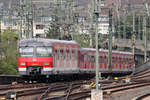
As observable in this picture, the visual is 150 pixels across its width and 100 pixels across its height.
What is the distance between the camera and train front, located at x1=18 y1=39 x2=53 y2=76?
2400 centimetres

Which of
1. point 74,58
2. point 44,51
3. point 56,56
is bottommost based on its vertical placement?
point 74,58

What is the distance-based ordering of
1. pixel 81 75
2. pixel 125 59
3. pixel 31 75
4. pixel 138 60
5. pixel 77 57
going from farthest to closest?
pixel 138 60 < pixel 125 59 < pixel 81 75 < pixel 77 57 < pixel 31 75

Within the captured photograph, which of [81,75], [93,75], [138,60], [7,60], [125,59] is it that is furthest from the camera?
[138,60]

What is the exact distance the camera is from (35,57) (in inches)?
950

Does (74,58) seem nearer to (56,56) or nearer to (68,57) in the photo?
(68,57)

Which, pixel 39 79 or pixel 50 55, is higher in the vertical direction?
pixel 50 55

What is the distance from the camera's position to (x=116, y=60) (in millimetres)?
39000

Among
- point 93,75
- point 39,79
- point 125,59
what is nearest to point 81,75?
point 93,75

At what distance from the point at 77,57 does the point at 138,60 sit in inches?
2059

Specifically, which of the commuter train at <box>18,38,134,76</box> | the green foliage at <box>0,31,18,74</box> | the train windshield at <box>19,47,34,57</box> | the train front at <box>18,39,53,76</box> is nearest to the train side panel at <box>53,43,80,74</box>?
the commuter train at <box>18,38,134,76</box>

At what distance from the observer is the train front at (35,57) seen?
24000mm

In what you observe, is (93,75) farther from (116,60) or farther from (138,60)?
(138,60)

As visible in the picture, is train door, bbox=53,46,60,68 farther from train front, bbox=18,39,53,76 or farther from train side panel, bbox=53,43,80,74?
train front, bbox=18,39,53,76

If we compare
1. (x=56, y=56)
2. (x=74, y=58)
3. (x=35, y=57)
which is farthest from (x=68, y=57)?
(x=35, y=57)
